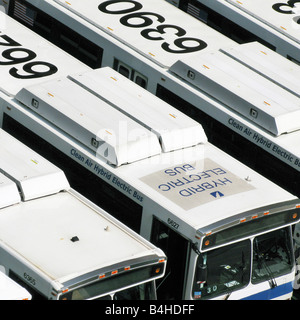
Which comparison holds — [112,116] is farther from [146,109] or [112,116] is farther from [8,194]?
[8,194]

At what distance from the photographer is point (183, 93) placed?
15695mm

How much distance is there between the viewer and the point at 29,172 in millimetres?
12617

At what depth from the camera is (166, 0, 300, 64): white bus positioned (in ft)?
58.5

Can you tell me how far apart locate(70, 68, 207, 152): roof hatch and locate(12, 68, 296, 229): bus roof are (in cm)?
7

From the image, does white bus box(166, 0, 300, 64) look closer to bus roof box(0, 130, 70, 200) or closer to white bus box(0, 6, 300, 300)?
white bus box(0, 6, 300, 300)

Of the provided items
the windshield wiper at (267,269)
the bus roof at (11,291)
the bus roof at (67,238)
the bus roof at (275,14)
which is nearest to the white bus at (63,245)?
the bus roof at (67,238)

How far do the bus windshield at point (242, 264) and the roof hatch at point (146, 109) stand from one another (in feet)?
6.14

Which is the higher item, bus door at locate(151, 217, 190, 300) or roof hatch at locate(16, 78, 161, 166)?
roof hatch at locate(16, 78, 161, 166)

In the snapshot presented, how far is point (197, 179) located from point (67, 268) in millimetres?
2765

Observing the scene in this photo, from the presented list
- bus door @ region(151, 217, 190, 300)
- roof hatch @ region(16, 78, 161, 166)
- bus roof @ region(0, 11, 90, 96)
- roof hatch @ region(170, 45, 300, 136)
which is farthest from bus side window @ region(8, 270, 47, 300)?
roof hatch @ region(170, 45, 300, 136)

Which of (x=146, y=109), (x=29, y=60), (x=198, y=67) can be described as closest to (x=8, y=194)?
(x=146, y=109)

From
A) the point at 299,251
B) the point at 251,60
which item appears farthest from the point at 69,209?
the point at 251,60

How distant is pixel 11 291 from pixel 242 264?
353 cm

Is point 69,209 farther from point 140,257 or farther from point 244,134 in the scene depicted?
point 244,134
